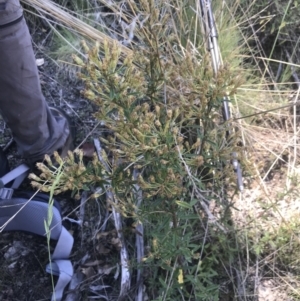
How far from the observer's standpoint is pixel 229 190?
1609mm

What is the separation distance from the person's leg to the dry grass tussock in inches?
9.1

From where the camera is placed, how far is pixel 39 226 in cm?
162

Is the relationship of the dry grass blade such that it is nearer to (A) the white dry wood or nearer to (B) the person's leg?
(B) the person's leg

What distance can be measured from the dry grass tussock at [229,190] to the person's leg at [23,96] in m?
0.23

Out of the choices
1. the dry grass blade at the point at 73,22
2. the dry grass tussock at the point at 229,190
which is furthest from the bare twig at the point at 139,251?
the dry grass blade at the point at 73,22

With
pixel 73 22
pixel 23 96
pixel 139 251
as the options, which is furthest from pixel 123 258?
pixel 73 22

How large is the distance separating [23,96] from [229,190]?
2.32 feet

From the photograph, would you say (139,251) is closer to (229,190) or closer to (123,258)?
(123,258)

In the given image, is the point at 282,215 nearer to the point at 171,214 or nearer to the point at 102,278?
the point at 171,214

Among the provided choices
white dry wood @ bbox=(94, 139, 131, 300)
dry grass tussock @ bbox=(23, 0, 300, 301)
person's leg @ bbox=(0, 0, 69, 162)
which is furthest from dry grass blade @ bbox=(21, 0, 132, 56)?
white dry wood @ bbox=(94, 139, 131, 300)

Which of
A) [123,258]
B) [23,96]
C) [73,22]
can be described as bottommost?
[123,258]

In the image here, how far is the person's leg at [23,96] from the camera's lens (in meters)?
1.40

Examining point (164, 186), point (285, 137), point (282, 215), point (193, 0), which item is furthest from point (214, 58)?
point (164, 186)

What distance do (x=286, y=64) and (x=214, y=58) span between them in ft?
1.51
